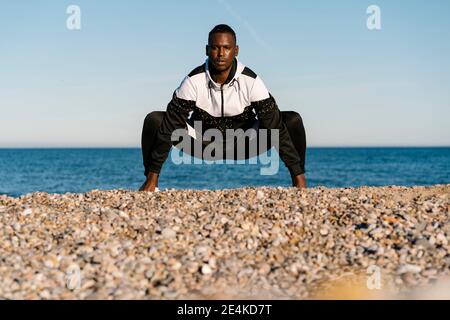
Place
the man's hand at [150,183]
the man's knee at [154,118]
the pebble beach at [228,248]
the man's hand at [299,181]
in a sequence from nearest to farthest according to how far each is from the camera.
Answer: the pebble beach at [228,248] < the man's hand at [150,183] < the man's knee at [154,118] < the man's hand at [299,181]

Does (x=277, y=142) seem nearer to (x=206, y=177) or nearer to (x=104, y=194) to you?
(x=104, y=194)

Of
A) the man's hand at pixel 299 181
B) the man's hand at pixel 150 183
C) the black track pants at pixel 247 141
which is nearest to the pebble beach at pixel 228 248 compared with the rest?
the man's hand at pixel 150 183

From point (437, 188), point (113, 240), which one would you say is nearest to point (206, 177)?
point (437, 188)

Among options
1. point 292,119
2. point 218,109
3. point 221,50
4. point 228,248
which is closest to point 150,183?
point 218,109

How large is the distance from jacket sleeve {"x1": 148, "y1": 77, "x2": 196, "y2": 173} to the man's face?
21.8 inches

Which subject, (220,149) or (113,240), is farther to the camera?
(220,149)

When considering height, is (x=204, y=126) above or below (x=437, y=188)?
above

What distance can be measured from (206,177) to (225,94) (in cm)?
4388

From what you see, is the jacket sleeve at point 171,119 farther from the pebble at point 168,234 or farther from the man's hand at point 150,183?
the pebble at point 168,234

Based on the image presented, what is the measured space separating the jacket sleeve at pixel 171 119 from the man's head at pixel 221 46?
0.57 metres

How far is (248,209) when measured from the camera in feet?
19.8

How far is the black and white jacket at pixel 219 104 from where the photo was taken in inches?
298

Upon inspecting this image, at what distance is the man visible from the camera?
7547mm

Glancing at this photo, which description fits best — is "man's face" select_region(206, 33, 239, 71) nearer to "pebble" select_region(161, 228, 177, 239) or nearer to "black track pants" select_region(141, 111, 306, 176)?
"black track pants" select_region(141, 111, 306, 176)
